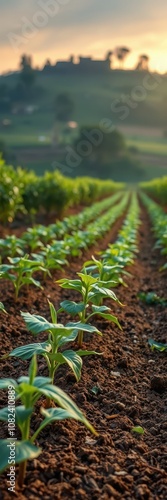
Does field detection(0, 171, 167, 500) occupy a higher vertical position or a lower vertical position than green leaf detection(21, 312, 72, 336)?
lower

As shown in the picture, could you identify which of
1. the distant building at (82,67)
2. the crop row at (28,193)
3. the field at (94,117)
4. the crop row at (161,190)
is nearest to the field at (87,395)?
the crop row at (28,193)

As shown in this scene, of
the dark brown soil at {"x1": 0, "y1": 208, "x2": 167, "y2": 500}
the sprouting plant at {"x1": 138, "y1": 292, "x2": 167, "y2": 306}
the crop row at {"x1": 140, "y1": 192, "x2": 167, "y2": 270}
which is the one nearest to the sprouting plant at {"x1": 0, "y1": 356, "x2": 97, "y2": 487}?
the dark brown soil at {"x1": 0, "y1": 208, "x2": 167, "y2": 500}

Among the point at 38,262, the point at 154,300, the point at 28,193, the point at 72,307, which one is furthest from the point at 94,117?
the point at 72,307

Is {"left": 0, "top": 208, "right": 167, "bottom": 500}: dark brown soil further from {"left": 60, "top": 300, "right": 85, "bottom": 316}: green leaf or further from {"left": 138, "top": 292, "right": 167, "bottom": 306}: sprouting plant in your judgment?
{"left": 138, "top": 292, "right": 167, "bottom": 306}: sprouting plant

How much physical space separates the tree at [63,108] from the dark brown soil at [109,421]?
9351 cm

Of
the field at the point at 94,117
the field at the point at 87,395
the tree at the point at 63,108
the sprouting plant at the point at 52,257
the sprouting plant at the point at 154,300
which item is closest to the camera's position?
the field at the point at 87,395

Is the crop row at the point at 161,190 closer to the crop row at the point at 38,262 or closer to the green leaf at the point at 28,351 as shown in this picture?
the crop row at the point at 38,262

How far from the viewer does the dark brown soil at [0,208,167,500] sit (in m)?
2.00

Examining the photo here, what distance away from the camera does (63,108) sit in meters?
95.6

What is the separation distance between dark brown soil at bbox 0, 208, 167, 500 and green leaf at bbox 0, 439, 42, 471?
0.17m

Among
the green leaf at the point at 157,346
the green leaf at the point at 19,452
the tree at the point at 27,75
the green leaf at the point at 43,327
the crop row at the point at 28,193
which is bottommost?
the green leaf at the point at 157,346

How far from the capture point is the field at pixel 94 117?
245 ft

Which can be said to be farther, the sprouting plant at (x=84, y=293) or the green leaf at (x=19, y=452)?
the sprouting plant at (x=84, y=293)

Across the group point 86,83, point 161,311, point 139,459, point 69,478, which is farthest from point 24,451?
point 86,83
